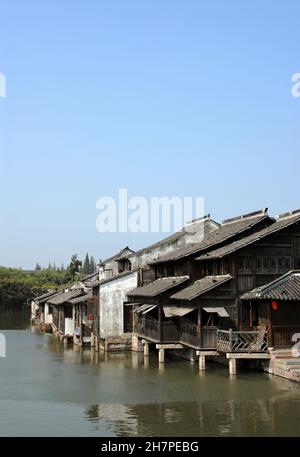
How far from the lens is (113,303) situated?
41.5 metres

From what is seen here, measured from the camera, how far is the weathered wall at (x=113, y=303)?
4103cm

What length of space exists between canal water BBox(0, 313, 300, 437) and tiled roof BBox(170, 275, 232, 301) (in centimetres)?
394

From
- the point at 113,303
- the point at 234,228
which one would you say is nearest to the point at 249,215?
the point at 234,228

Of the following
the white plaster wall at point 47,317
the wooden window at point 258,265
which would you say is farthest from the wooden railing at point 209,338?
the white plaster wall at point 47,317

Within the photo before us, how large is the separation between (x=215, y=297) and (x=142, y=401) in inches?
368

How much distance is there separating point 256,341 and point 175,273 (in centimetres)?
1064

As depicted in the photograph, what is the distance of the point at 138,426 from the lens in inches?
723

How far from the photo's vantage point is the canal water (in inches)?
715

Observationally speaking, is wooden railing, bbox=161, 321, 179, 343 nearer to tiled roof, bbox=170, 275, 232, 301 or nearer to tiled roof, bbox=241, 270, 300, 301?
tiled roof, bbox=170, 275, 232, 301

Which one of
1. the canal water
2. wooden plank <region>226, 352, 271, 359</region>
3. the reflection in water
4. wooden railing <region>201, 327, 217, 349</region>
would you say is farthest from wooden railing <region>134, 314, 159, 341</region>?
the reflection in water

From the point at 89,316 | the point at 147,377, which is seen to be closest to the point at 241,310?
the point at 147,377

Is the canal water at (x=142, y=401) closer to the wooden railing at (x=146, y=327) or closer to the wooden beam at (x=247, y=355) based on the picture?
the wooden beam at (x=247, y=355)

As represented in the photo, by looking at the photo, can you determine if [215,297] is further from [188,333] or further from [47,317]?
[47,317]
